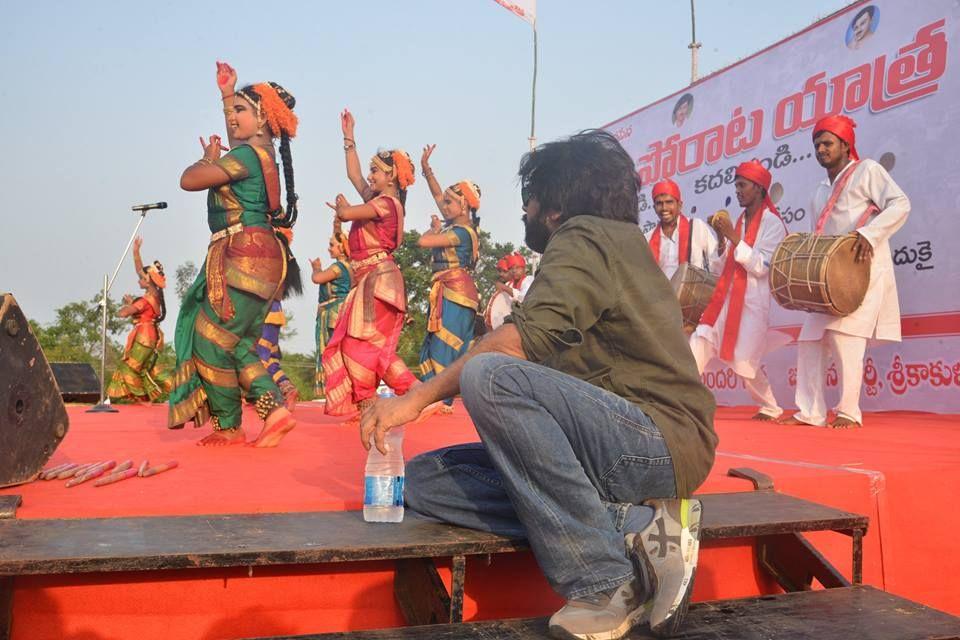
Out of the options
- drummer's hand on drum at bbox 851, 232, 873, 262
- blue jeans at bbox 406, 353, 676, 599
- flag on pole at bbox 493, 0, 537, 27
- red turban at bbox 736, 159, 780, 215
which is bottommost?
blue jeans at bbox 406, 353, 676, 599

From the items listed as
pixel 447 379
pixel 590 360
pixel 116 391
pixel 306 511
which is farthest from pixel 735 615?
pixel 116 391

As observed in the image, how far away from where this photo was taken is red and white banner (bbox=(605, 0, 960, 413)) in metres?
6.13

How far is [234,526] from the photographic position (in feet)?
6.37

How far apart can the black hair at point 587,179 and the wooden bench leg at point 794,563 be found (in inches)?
41.7

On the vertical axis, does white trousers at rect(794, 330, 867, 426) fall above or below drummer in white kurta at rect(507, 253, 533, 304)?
below

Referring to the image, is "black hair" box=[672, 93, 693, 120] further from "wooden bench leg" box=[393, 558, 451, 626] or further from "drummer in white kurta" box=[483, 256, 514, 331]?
"wooden bench leg" box=[393, 558, 451, 626]

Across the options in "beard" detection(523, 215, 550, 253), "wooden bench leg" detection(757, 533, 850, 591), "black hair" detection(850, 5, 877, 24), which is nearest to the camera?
"beard" detection(523, 215, 550, 253)

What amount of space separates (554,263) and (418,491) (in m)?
0.73

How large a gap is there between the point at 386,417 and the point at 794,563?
52.2 inches

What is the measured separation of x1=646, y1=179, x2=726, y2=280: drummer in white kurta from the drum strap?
1540 mm

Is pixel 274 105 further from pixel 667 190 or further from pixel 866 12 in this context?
pixel 866 12

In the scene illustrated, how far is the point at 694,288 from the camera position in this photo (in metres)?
7.05

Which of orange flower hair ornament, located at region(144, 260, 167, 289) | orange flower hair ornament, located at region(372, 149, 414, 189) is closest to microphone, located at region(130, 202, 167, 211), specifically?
orange flower hair ornament, located at region(144, 260, 167, 289)

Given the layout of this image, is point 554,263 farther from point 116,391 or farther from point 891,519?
point 116,391
